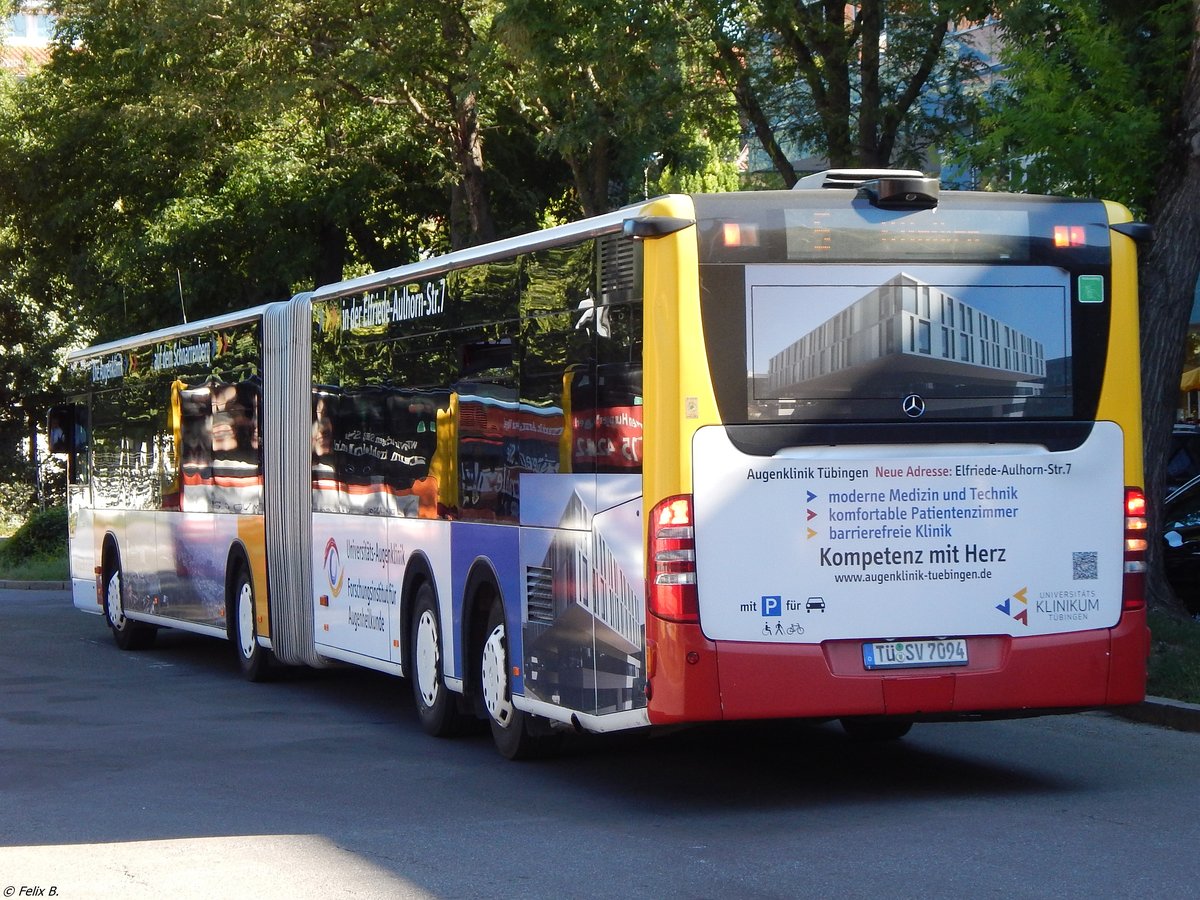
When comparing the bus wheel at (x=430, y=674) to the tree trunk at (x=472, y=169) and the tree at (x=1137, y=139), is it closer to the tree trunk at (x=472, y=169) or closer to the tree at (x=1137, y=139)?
the tree at (x=1137, y=139)

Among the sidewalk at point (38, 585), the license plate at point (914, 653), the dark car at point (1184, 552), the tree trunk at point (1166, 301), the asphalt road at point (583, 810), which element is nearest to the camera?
the asphalt road at point (583, 810)

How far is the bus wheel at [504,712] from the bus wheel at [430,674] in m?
0.87

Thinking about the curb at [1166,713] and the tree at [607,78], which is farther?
the tree at [607,78]

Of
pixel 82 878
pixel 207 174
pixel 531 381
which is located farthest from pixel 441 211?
pixel 82 878

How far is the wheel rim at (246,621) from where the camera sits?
1543 centimetres

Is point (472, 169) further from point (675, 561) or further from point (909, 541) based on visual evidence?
point (675, 561)

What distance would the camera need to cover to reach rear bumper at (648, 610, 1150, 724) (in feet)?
27.1

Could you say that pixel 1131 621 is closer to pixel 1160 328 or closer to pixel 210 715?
pixel 1160 328

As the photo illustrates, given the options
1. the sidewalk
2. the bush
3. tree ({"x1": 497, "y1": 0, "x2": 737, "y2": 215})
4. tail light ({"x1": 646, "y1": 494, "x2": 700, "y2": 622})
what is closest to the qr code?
tail light ({"x1": 646, "y1": 494, "x2": 700, "y2": 622})

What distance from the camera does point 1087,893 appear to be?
6699mm

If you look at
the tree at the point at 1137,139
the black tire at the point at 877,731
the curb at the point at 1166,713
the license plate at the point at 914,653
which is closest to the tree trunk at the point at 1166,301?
the tree at the point at 1137,139

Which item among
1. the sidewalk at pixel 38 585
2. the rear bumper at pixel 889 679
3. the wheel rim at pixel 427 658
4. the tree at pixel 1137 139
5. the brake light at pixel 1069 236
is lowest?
the sidewalk at pixel 38 585

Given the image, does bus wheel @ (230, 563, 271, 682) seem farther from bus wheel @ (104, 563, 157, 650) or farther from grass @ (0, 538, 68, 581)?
grass @ (0, 538, 68, 581)

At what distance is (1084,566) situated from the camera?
881cm
